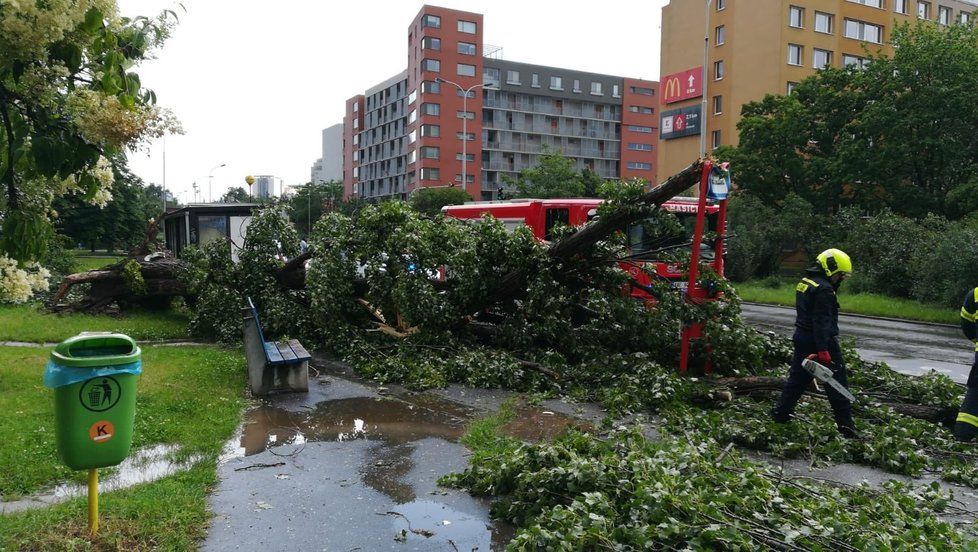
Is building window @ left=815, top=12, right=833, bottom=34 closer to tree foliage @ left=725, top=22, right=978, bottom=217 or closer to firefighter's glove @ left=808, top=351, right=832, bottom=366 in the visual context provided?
tree foliage @ left=725, top=22, right=978, bottom=217

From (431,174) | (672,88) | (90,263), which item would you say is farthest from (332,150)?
(90,263)

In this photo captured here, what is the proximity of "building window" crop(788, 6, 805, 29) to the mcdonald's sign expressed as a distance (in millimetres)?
7060

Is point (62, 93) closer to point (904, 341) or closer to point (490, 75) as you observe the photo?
point (904, 341)

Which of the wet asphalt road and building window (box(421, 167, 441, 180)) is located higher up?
building window (box(421, 167, 441, 180))

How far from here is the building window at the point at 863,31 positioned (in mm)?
55656

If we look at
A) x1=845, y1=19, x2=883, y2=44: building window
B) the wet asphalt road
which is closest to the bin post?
the wet asphalt road

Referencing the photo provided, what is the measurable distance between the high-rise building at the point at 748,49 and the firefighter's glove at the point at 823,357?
150ft

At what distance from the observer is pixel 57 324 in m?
12.9

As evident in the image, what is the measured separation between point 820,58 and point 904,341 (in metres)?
46.1

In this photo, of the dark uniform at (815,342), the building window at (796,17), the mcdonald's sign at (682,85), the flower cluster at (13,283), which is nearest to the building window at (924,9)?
the building window at (796,17)

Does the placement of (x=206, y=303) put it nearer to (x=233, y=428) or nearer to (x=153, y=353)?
(x=153, y=353)

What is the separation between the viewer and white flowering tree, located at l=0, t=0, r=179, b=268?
2.96 metres

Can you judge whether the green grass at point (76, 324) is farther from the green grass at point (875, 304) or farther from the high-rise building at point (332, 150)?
the high-rise building at point (332, 150)

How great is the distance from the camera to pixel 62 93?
135 inches
